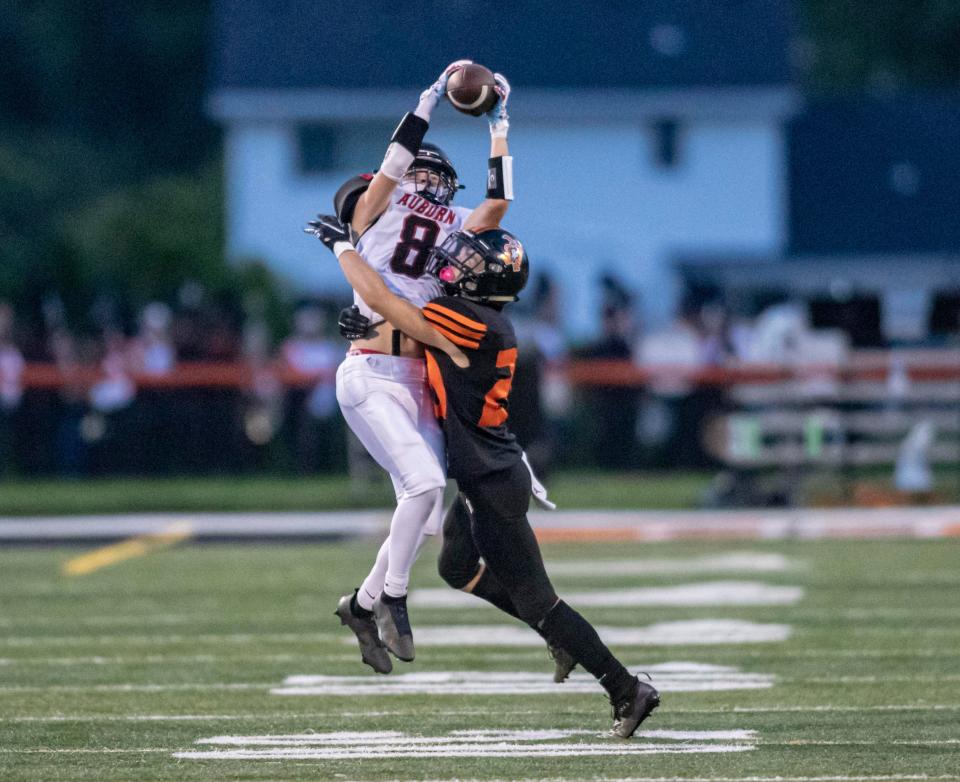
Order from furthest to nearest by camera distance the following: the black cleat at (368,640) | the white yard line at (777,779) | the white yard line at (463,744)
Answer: the black cleat at (368,640)
the white yard line at (463,744)
the white yard line at (777,779)

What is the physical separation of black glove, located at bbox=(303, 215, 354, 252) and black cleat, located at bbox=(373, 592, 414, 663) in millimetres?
1265

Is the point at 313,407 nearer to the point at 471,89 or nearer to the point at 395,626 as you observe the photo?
the point at 395,626

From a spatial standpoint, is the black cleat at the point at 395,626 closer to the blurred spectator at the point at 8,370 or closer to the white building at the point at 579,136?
the blurred spectator at the point at 8,370

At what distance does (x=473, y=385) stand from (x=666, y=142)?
32742 mm

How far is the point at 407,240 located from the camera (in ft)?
26.8

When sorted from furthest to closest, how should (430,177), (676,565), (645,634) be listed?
(676,565) < (645,634) < (430,177)

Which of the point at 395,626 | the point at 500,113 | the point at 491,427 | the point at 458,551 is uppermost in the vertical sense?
the point at 500,113

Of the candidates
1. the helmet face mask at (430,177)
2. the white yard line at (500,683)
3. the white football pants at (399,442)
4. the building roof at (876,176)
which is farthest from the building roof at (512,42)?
the white football pants at (399,442)

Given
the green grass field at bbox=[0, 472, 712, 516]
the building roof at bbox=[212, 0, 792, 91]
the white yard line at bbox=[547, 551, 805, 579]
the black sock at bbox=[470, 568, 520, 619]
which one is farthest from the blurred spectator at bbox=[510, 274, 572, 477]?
the building roof at bbox=[212, 0, 792, 91]

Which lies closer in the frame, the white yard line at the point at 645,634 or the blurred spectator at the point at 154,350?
the white yard line at the point at 645,634

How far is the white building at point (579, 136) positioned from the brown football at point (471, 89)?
30711mm

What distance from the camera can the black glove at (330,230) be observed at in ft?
25.8

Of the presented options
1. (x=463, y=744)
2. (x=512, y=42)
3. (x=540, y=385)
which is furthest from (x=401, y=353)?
(x=512, y=42)

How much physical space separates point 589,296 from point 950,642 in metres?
28.8
